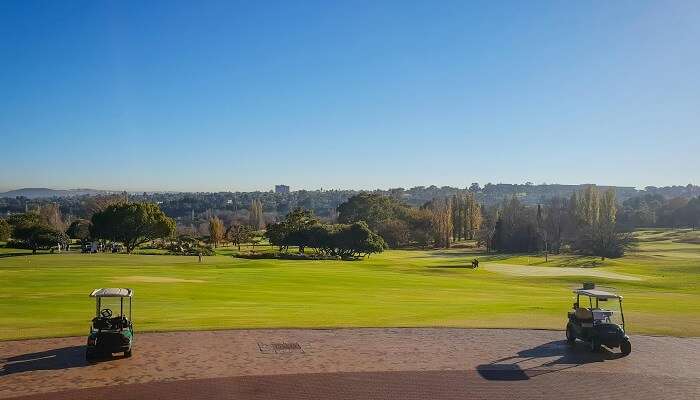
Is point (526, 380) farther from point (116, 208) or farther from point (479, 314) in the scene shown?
point (116, 208)

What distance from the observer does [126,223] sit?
8194 cm

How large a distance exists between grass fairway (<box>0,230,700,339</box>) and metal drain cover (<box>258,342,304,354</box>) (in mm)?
3110

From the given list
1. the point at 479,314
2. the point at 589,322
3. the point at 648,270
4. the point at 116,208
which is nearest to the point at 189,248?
the point at 116,208

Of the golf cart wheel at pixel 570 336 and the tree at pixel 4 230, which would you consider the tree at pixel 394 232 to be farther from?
the golf cart wheel at pixel 570 336

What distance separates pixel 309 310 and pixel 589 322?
1267 cm

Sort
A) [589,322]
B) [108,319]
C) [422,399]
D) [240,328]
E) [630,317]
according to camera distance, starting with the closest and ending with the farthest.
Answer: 1. [422,399]
2. [108,319]
3. [589,322]
4. [240,328]
5. [630,317]

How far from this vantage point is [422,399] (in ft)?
48.8

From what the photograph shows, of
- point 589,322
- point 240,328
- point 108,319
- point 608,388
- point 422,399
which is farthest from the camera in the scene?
point 240,328

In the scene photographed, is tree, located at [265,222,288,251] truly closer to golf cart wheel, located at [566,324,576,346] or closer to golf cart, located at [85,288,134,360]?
golf cart wheel, located at [566,324,576,346]

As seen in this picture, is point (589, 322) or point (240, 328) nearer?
point (589, 322)

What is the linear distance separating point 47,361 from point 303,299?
52.4 feet

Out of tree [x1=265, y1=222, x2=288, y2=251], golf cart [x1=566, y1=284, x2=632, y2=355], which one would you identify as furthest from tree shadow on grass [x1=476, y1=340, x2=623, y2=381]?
tree [x1=265, y1=222, x2=288, y2=251]

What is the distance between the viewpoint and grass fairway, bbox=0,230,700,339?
24.5 metres

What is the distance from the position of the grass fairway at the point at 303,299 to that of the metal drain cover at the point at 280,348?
3.11m
